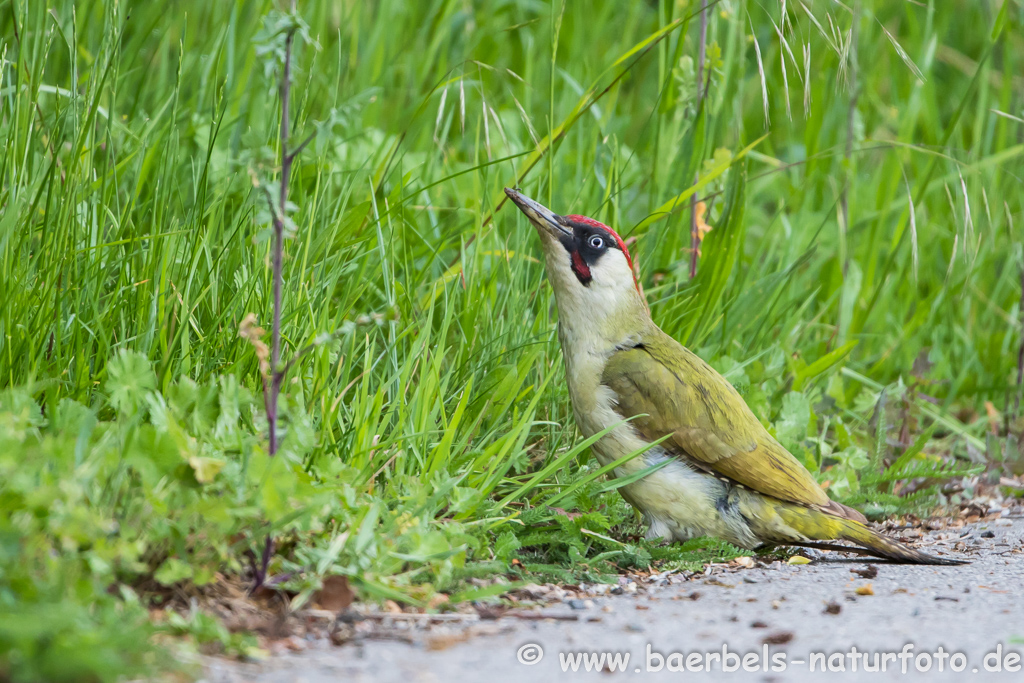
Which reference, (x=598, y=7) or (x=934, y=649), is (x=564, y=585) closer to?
(x=934, y=649)

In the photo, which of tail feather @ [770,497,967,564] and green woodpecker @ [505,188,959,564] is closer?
tail feather @ [770,497,967,564]

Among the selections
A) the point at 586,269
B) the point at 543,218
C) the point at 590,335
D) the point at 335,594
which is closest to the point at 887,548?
the point at 590,335

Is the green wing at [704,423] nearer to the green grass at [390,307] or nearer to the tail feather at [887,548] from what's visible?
the tail feather at [887,548]

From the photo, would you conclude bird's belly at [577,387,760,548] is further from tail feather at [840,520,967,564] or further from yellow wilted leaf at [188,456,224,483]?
yellow wilted leaf at [188,456,224,483]

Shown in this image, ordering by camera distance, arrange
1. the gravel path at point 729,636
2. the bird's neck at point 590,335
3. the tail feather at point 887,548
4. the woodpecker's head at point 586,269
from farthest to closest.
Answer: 1. the woodpecker's head at point 586,269
2. the bird's neck at point 590,335
3. the tail feather at point 887,548
4. the gravel path at point 729,636

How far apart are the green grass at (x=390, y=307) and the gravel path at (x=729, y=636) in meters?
0.22

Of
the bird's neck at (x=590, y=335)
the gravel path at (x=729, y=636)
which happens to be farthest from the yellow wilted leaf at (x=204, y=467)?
the bird's neck at (x=590, y=335)

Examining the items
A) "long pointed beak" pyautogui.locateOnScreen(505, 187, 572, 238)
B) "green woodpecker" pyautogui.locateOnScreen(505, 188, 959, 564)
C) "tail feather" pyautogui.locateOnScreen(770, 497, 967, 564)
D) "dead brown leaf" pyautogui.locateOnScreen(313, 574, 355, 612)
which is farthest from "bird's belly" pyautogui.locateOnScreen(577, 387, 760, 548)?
"dead brown leaf" pyautogui.locateOnScreen(313, 574, 355, 612)

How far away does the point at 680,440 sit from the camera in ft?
12.0

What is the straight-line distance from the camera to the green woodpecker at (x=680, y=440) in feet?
11.7

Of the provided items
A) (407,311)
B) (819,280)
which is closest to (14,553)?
(407,311)

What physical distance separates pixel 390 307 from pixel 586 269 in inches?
61.2

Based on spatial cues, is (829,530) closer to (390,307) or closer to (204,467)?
(390,307)

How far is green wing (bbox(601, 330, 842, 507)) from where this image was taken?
3586 mm
